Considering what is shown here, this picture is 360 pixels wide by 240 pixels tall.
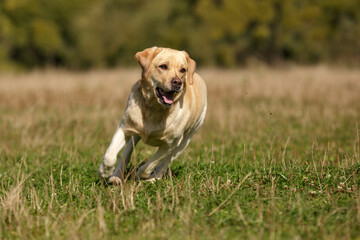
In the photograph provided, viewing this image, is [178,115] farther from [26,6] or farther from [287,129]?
[26,6]

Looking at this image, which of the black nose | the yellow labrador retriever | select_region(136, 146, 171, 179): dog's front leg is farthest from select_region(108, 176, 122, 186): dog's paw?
the black nose

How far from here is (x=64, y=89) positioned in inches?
586

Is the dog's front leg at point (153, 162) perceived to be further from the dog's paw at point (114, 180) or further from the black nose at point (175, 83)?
the black nose at point (175, 83)

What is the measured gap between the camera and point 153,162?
516cm

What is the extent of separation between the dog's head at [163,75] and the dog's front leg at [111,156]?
0.53 m

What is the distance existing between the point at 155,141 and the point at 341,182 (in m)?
2.07

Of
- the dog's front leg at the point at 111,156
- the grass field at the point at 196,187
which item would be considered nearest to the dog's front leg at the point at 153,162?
the grass field at the point at 196,187

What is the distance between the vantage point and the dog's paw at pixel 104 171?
4.81 m

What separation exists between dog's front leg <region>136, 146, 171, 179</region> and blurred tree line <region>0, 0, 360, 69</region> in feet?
78.8

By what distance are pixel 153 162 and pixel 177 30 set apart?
3049 centimetres

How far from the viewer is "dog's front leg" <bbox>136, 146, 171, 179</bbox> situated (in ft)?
16.9

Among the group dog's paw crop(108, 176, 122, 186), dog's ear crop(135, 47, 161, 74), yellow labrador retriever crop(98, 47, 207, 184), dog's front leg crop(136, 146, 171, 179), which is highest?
dog's ear crop(135, 47, 161, 74)

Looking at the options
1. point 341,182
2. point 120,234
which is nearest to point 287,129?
point 341,182

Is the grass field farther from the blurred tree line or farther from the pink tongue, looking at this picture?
the blurred tree line
